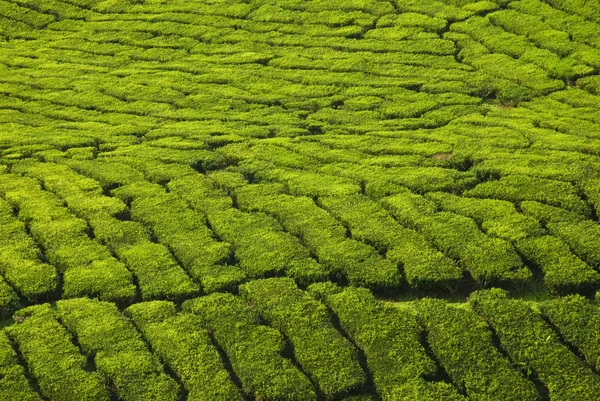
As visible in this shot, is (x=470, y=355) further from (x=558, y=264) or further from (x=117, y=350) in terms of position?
(x=117, y=350)

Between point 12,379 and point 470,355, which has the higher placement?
point 470,355

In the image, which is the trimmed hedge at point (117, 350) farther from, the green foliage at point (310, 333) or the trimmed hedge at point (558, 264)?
the trimmed hedge at point (558, 264)

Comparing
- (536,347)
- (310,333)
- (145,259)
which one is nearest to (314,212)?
(145,259)

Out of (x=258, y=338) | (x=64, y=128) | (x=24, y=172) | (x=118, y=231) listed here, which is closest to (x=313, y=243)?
(x=258, y=338)

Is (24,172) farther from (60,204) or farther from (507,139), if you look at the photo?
(507,139)

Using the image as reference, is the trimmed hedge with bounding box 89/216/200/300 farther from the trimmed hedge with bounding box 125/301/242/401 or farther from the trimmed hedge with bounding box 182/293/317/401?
the trimmed hedge with bounding box 182/293/317/401

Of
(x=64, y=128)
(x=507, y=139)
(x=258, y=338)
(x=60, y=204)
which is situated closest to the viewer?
(x=258, y=338)
